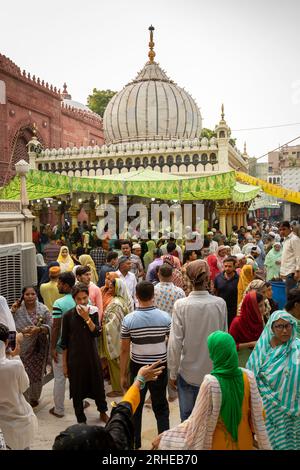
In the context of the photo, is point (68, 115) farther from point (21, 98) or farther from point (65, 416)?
point (65, 416)

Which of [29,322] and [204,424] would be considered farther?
[29,322]

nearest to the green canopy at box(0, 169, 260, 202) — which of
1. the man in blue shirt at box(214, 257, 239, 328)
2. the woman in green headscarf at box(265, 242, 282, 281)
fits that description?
the woman in green headscarf at box(265, 242, 282, 281)

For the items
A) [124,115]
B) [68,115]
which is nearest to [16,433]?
[124,115]

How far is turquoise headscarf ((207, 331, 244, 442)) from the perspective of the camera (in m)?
2.01

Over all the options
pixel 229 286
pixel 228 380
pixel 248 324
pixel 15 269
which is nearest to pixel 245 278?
pixel 229 286

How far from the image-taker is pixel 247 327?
145 inches

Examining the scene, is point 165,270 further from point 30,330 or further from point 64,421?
point 64,421

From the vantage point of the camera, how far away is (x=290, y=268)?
6.19 meters

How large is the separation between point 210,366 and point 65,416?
1.82 metres

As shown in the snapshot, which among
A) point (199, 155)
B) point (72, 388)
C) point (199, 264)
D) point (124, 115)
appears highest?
point (124, 115)

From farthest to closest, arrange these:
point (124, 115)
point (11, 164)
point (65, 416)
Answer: point (11, 164)
point (124, 115)
point (65, 416)

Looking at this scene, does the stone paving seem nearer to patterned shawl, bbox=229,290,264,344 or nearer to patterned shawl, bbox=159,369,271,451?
patterned shawl, bbox=229,290,264,344

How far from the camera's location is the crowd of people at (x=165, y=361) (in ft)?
6.66

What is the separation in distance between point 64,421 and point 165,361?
4.50 feet
